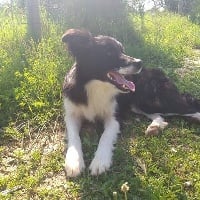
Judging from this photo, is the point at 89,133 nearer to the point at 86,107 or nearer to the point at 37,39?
the point at 86,107

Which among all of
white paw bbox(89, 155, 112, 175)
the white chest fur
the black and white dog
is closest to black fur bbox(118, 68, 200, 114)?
the black and white dog

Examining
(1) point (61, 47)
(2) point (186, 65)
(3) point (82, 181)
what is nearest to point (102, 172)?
(3) point (82, 181)

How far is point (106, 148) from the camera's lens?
4.12 meters

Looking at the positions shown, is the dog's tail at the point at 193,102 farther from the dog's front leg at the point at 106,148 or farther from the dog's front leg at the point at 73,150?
the dog's front leg at the point at 73,150

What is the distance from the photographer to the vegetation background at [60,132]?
3.62 meters

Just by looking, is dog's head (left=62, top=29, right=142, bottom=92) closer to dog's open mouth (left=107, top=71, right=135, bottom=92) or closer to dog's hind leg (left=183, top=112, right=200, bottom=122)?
dog's open mouth (left=107, top=71, right=135, bottom=92)

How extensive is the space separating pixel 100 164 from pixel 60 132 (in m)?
1.14

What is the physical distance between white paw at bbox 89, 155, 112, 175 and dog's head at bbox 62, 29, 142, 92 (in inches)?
36.2

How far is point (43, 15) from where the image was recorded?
8.52m

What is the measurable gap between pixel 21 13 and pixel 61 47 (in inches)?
124

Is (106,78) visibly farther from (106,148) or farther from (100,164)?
(100,164)

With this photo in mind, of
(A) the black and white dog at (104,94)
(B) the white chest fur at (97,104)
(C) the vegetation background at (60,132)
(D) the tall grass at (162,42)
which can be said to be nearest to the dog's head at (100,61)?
(A) the black and white dog at (104,94)

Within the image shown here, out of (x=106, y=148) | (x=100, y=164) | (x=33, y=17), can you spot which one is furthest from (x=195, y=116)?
(x=33, y=17)

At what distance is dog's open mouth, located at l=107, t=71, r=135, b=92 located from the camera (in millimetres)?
4461
